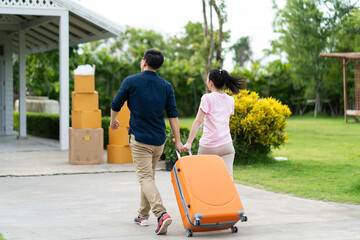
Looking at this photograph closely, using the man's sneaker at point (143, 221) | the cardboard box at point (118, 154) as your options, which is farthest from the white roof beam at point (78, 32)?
the man's sneaker at point (143, 221)

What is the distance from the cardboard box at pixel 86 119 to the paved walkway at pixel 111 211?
3.97ft

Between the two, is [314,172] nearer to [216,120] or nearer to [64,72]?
[216,120]

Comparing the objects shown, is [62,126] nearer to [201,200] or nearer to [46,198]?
[46,198]

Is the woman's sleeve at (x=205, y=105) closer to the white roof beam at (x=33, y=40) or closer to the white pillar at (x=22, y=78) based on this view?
the white pillar at (x=22, y=78)

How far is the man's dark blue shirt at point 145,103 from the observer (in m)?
5.47

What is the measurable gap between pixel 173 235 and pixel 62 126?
828 cm

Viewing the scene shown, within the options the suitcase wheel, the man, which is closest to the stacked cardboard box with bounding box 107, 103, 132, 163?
the man

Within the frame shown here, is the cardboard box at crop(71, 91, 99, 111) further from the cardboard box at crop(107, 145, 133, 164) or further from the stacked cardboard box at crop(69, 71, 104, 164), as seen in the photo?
the cardboard box at crop(107, 145, 133, 164)

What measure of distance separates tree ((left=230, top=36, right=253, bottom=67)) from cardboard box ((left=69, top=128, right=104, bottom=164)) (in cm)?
7273

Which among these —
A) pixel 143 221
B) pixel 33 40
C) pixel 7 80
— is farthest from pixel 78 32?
pixel 143 221

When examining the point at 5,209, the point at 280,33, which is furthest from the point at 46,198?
the point at 280,33

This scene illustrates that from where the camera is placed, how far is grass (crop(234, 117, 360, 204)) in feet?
25.7

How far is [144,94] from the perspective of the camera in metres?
5.47

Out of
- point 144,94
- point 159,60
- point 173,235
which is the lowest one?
point 173,235
